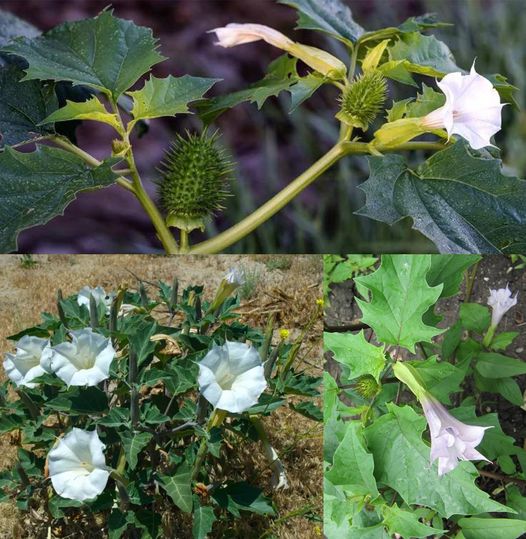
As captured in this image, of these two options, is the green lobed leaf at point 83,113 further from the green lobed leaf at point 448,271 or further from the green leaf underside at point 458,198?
the green lobed leaf at point 448,271

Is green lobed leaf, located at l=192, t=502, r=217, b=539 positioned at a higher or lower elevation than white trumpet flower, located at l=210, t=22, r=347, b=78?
lower

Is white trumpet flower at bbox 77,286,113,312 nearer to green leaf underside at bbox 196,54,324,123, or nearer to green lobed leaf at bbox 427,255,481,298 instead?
green leaf underside at bbox 196,54,324,123

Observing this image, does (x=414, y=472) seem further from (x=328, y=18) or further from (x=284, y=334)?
(x=328, y=18)

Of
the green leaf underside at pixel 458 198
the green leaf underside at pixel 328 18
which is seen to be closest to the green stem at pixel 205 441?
the green leaf underside at pixel 458 198

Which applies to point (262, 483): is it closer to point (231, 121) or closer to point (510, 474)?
point (510, 474)

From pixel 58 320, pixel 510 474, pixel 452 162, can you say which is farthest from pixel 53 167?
pixel 510 474

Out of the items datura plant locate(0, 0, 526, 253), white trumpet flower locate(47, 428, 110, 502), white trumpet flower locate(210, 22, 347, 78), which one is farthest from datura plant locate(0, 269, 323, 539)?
white trumpet flower locate(210, 22, 347, 78)

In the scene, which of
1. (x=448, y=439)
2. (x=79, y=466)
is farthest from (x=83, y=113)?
(x=448, y=439)
